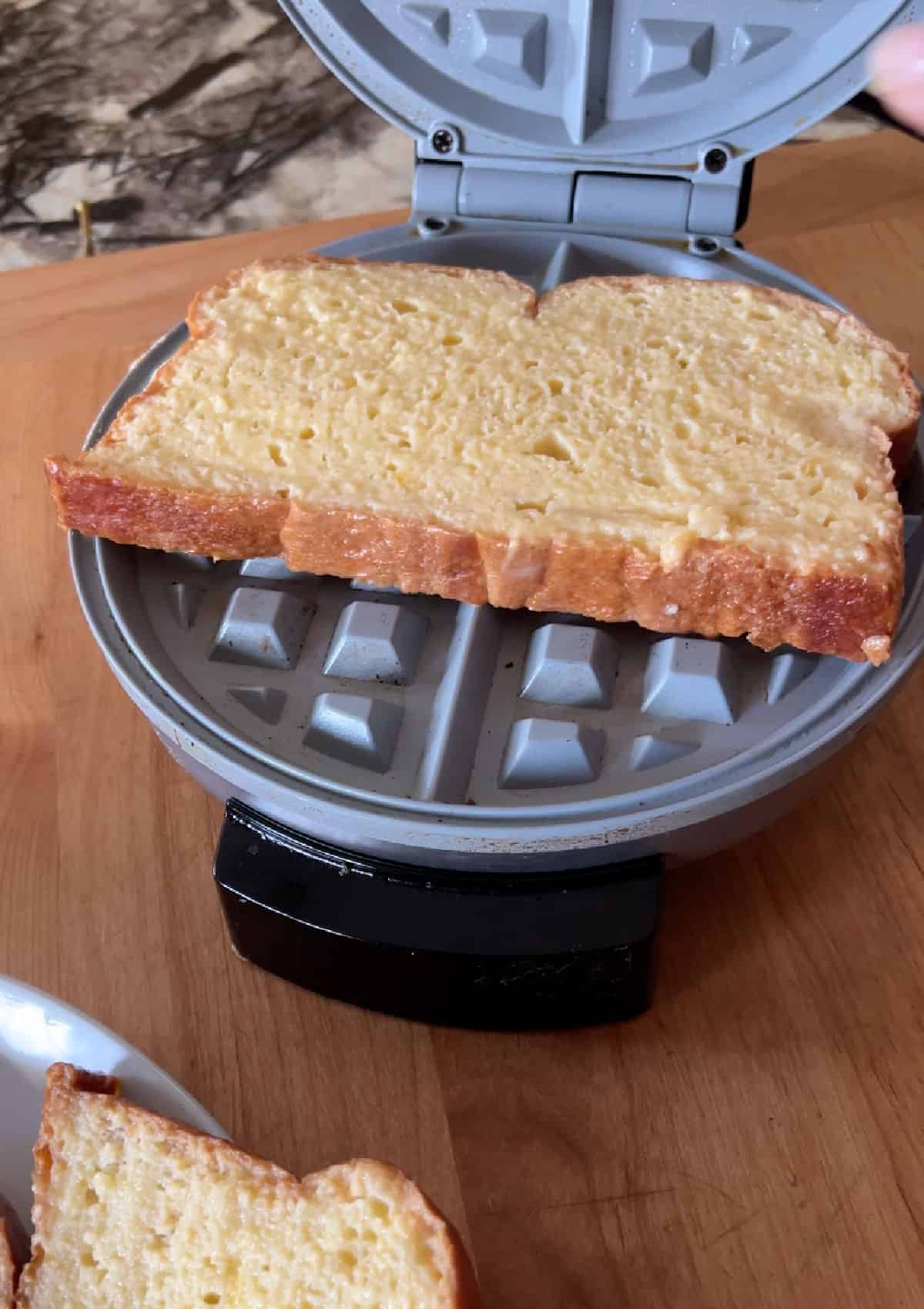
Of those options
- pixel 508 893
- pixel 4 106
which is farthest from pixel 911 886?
Result: pixel 4 106

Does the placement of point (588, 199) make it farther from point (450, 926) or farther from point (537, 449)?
point (450, 926)

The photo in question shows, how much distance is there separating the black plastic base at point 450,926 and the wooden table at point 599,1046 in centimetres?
7

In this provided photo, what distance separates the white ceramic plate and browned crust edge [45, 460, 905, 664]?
42 centimetres

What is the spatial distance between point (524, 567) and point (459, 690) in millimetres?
122

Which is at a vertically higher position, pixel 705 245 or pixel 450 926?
pixel 705 245

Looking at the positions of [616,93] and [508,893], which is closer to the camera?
[508,893]

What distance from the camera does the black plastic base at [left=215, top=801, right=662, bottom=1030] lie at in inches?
41.3

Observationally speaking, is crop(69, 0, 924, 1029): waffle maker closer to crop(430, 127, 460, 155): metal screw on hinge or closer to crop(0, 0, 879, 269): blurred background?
crop(430, 127, 460, 155): metal screw on hinge

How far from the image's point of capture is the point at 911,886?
1.22 metres

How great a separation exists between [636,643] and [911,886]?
1.09 ft

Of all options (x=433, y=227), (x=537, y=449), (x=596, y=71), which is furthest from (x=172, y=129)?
(x=537, y=449)

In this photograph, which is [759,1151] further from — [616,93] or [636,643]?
[616,93]

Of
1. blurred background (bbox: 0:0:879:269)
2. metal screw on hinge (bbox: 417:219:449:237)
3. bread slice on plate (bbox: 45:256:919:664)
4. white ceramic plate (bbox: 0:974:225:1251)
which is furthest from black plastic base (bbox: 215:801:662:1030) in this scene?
blurred background (bbox: 0:0:879:269)

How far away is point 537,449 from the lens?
4.19 ft
